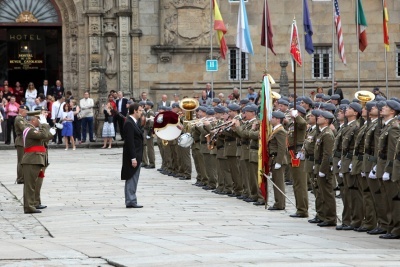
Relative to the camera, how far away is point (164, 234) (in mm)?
18844

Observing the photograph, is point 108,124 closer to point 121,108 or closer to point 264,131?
point 121,108

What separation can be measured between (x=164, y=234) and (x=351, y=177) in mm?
3117

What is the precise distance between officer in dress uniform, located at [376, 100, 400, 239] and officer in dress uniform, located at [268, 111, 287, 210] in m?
4.35

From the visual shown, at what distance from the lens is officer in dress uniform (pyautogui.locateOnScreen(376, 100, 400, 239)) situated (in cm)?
1830

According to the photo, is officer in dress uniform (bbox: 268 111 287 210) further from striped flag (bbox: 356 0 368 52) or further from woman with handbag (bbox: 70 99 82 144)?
woman with handbag (bbox: 70 99 82 144)

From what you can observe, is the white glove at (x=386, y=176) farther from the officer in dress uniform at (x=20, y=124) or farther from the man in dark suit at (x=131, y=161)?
the officer in dress uniform at (x=20, y=124)

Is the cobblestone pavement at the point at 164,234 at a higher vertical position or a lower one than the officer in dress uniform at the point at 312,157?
lower

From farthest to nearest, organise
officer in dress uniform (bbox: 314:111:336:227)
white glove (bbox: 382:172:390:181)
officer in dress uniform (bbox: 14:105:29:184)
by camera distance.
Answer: officer in dress uniform (bbox: 14:105:29:184) → officer in dress uniform (bbox: 314:111:336:227) → white glove (bbox: 382:172:390:181)

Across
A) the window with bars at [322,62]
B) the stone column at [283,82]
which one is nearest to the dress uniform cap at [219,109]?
the stone column at [283,82]

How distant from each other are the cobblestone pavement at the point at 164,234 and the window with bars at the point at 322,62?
17.8 meters

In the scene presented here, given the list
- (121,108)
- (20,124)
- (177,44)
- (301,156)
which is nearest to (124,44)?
(177,44)

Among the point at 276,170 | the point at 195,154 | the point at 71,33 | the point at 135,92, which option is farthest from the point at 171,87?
the point at 276,170

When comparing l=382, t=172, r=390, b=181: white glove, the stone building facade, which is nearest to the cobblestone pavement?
l=382, t=172, r=390, b=181: white glove

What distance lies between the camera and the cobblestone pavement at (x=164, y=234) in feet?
52.1
